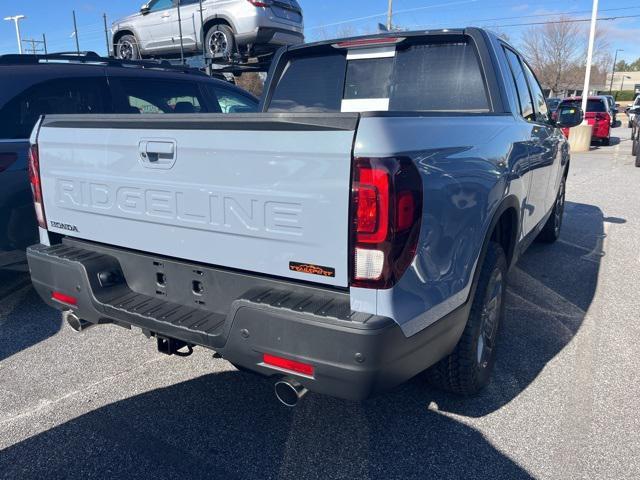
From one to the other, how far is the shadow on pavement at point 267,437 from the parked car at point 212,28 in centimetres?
819

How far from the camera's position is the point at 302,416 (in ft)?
9.39

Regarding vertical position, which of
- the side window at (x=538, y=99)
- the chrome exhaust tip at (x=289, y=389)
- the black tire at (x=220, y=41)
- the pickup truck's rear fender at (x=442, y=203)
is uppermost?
the black tire at (x=220, y=41)

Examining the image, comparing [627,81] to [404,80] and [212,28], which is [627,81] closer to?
[212,28]

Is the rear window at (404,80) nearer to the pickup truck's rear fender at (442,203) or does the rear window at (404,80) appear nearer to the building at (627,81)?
the pickup truck's rear fender at (442,203)

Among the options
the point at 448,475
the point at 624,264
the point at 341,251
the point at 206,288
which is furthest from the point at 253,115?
the point at 624,264

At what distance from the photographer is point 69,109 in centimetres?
458

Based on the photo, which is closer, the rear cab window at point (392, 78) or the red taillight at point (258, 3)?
the rear cab window at point (392, 78)

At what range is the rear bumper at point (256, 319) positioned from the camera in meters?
2.00

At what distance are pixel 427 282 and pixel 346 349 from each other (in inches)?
17.9

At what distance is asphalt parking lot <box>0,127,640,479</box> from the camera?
2477mm

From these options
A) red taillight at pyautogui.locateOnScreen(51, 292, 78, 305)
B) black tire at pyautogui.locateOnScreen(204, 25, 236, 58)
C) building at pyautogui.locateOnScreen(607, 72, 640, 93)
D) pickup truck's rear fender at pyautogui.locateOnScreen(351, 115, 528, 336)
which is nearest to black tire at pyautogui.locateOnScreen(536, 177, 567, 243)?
pickup truck's rear fender at pyautogui.locateOnScreen(351, 115, 528, 336)

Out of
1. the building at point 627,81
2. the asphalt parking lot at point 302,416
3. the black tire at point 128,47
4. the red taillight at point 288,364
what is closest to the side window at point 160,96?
the asphalt parking lot at point 302,416

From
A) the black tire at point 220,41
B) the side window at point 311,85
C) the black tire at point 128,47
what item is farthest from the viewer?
the black tire at point 128,47

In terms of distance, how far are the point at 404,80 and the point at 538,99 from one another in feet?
6.55
